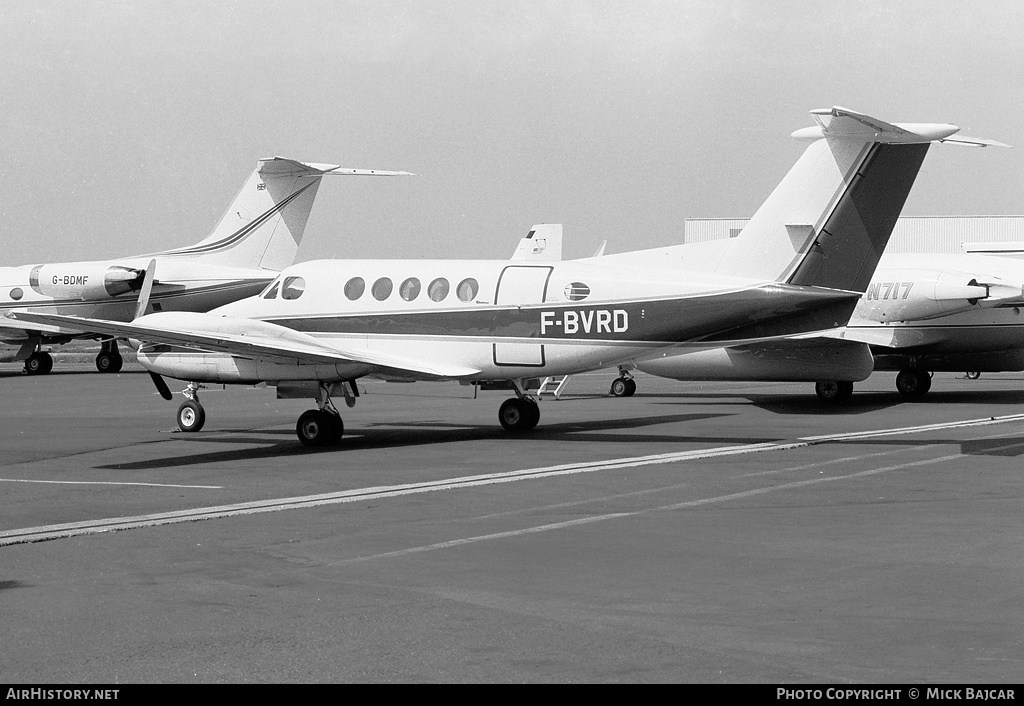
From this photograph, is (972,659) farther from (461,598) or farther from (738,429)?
(738,429)

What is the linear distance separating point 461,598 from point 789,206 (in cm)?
1203

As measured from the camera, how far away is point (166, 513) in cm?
1159

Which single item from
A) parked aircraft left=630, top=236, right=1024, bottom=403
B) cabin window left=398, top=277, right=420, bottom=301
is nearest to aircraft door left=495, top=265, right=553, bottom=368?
cabin window left=398, top=277, right=420, bottom=301

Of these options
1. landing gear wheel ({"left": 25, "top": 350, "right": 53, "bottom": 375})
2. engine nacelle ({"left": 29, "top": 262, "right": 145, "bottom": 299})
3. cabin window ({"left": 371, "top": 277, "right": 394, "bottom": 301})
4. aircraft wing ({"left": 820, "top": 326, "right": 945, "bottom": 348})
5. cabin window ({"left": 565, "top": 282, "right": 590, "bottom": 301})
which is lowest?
landing gear wheel ({"left": 25, "top": 350, "right": 53, "bottom": 375})

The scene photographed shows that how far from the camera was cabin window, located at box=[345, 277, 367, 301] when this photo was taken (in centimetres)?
2002

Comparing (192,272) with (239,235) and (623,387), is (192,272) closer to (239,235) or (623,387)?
(239,235)

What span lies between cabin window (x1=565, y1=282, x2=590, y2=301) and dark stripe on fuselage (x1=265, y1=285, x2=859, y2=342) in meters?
0.12

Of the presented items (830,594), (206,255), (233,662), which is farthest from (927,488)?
(206,255)

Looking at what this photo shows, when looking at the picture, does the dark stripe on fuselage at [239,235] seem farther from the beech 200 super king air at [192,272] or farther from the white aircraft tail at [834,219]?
the white aircraft tail at [834,219]

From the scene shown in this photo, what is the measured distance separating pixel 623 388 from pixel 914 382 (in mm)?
6864

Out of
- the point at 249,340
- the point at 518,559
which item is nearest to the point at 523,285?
the point at 249,340

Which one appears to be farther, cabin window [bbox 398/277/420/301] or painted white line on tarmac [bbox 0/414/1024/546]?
cabin window [bbox 398/277/420/301]

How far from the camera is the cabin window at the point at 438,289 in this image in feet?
63.6

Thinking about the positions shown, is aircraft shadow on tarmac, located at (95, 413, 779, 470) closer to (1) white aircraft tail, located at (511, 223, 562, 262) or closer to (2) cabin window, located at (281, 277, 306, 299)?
(2) cabin window, located at (281, 277, 306, 299)
